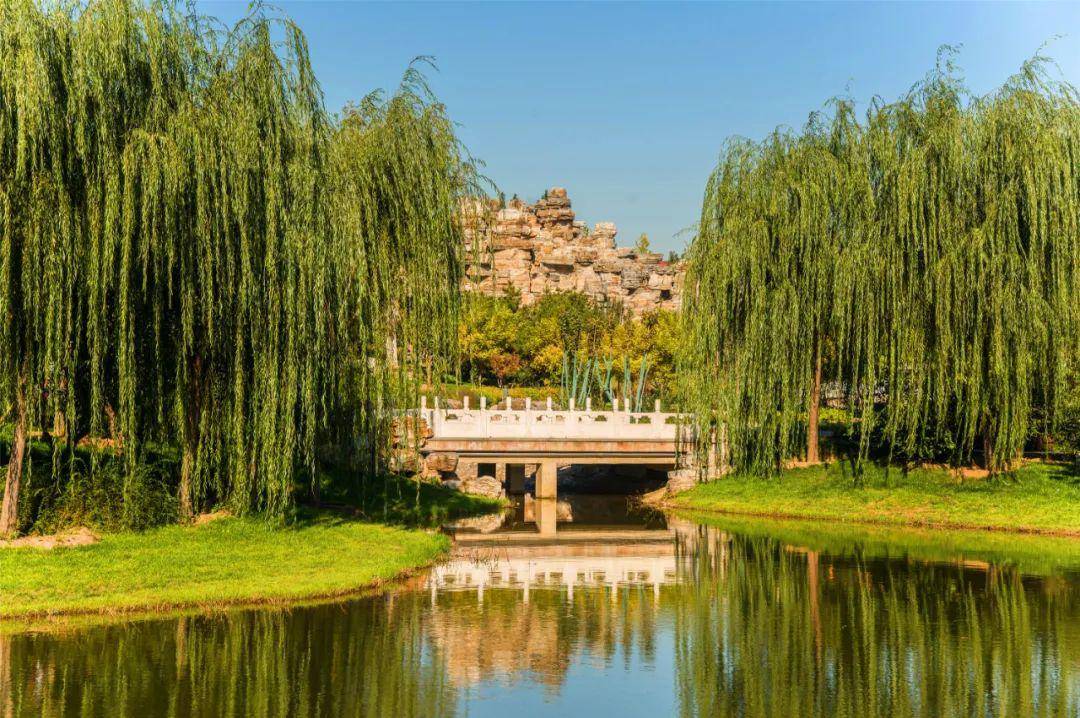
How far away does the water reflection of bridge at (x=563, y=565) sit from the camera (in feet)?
62.5

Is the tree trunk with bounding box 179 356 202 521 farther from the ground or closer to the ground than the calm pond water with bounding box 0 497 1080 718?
farther from the ground

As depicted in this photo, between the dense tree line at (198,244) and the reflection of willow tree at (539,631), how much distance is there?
4982mm

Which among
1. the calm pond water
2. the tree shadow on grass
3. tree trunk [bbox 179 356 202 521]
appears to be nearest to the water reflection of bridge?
the calm pond water

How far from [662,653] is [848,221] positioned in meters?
18.8

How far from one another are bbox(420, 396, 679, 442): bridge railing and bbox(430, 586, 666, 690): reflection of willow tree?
14691mm

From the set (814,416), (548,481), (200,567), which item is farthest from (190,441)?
(814,416)

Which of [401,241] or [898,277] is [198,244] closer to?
[401,241]

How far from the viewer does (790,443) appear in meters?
31.9

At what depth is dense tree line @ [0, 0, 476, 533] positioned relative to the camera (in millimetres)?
16516

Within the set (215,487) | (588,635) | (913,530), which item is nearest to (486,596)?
(588,635)

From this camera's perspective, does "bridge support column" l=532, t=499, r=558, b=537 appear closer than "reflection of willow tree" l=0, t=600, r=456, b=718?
No

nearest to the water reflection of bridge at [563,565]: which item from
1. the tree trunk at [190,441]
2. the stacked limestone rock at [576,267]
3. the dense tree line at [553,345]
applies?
the tree trunk at [190,441]

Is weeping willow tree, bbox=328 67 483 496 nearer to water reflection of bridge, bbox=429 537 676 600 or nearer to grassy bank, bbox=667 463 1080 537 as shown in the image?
water reflection of bridge, bbox=429 537 676 600

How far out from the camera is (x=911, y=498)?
28.9 m
